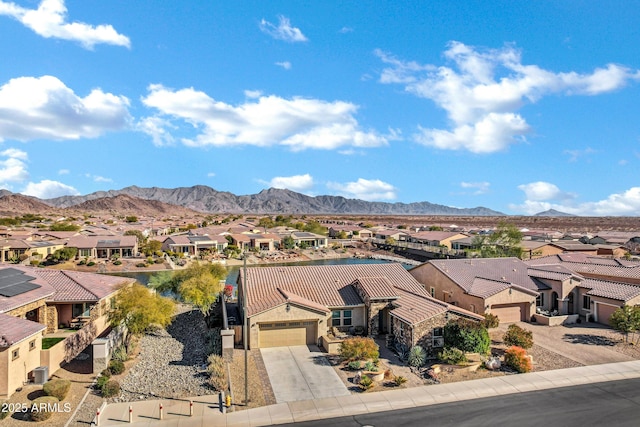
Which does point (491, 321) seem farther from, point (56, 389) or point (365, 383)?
point (56, 389)

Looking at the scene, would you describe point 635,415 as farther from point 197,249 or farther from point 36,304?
point 197,249

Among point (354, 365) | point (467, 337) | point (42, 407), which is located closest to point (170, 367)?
point (42, 407)

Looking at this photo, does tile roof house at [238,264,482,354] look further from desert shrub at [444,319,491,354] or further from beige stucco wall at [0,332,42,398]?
beige stucco wall at [0,332,42,398]

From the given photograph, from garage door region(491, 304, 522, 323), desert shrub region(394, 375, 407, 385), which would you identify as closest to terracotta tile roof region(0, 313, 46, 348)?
desert shrub region(394, 375, 407, 385)

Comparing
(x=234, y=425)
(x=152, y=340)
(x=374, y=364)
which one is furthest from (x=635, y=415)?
(x=152, y=340)

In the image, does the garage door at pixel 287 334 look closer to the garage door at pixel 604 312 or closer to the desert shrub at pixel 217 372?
the desert shrub at pixel 217 372
